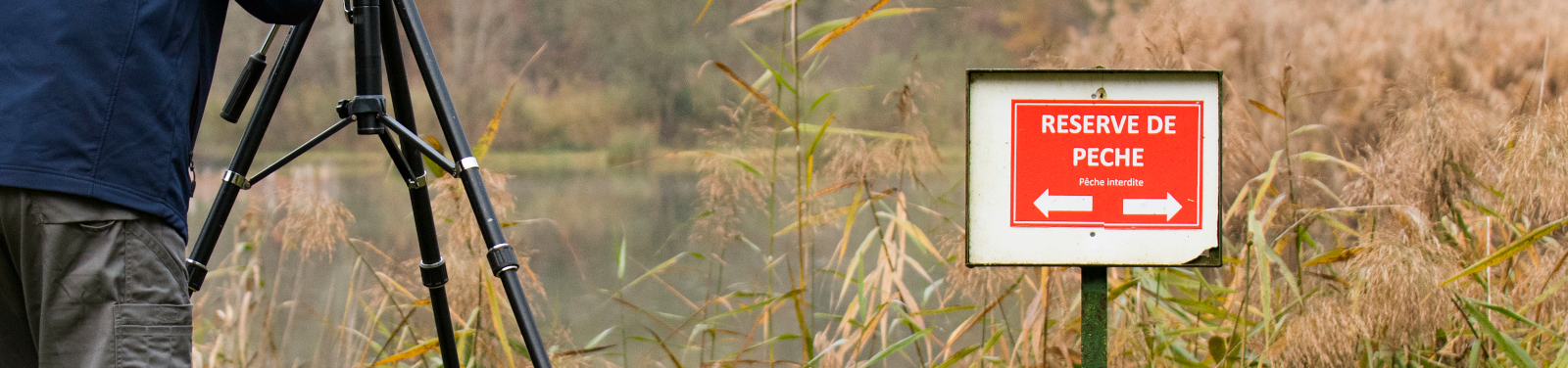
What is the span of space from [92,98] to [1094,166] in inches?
42.3

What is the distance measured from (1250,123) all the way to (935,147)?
2.09ft

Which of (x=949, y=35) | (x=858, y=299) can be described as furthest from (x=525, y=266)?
(x=949, y=35)

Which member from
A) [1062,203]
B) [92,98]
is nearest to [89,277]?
[92,98]

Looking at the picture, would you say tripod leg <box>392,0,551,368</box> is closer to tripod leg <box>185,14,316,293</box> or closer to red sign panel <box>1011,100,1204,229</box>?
tripod leg <box>185,14,316,293</box>

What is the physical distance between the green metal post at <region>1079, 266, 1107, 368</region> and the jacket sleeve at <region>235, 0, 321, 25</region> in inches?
38.5

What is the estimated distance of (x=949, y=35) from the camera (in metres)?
1.86

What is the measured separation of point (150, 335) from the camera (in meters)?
0.92

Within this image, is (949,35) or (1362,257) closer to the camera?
(1362,257)

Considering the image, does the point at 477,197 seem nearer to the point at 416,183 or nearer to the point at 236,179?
the point at 416,183

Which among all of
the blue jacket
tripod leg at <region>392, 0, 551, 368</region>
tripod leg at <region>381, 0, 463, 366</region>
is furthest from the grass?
the blue jacket

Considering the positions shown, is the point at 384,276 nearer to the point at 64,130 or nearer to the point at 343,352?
the point at 343,352

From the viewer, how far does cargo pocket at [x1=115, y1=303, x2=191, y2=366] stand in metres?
0.90

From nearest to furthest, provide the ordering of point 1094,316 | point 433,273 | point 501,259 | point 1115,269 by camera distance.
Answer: point 501,259 → point 1094,316 → point 433,273 → point 1115,269

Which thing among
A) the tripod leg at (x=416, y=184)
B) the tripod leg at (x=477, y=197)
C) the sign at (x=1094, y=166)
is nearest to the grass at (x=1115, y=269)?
the tripod leg at (x=416, y=184)
